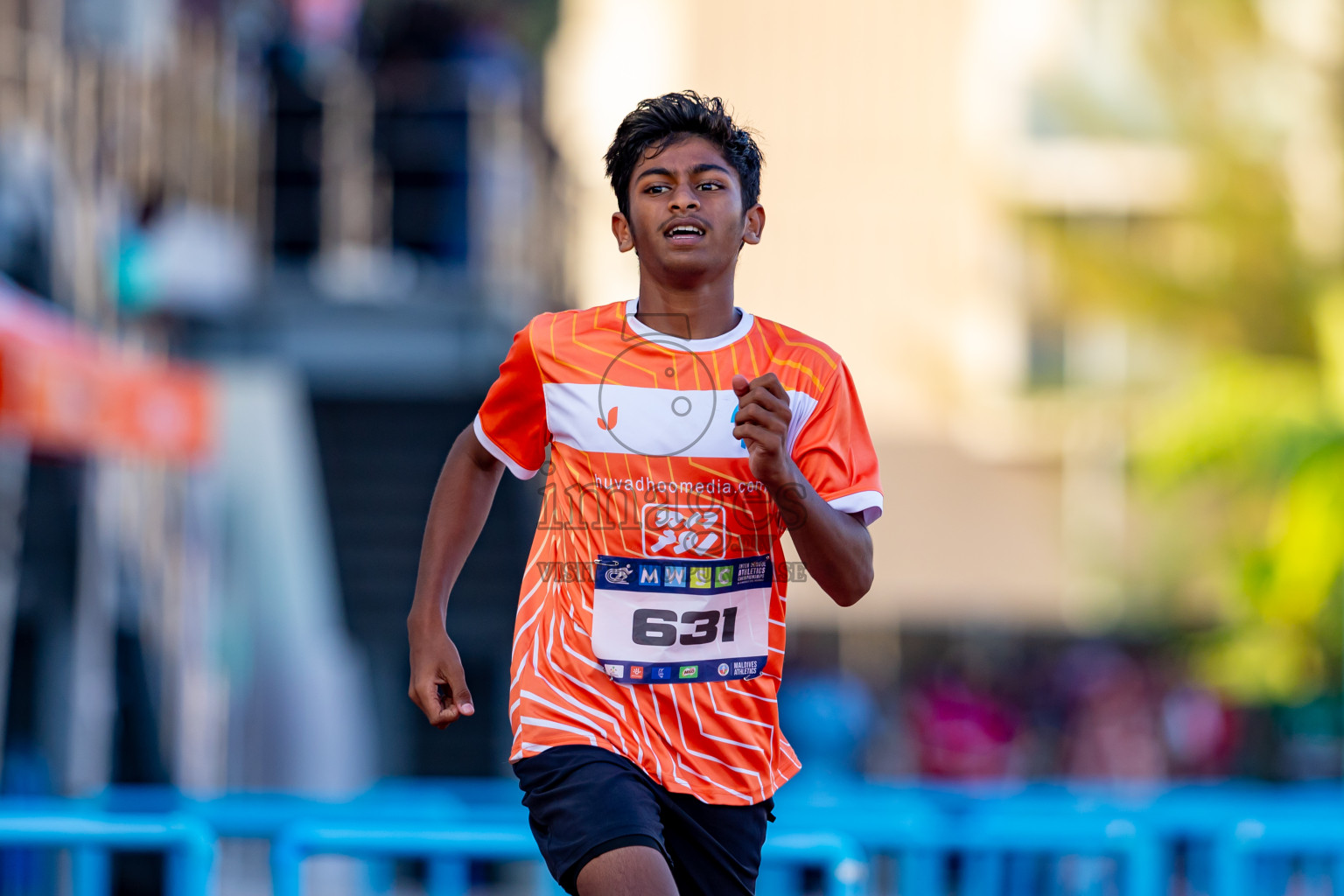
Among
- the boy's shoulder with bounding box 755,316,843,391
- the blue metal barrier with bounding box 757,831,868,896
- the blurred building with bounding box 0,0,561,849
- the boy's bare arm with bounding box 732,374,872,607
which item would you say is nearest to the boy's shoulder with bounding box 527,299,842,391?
the boy's shoulder with bounding box 755,316,843,391

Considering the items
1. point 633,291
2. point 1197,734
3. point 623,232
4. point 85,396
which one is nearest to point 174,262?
point 85,396

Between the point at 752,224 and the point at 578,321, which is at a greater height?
the point at 752,224

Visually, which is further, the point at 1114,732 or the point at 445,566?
the point at 1114,732

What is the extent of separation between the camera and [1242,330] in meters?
17.6

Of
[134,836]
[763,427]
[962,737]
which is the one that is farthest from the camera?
[962,737]

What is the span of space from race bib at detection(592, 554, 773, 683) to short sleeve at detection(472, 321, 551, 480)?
1.00ft

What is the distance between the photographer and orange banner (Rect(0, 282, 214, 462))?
5.34 meters

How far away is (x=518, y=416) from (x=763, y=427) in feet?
1.94

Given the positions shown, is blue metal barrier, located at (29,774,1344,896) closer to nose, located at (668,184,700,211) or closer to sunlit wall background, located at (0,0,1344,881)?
sunlit wall background, located at (0,0,1344,881)

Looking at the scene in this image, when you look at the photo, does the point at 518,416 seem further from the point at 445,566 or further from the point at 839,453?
the point at 839,453

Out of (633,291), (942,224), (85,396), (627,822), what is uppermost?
(942,224)

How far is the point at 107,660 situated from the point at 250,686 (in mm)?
2494

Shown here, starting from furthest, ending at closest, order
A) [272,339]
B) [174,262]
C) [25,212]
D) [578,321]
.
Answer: [272,339], [174,262], [25,212], [578,321]

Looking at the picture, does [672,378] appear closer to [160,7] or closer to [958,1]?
[160,7]
